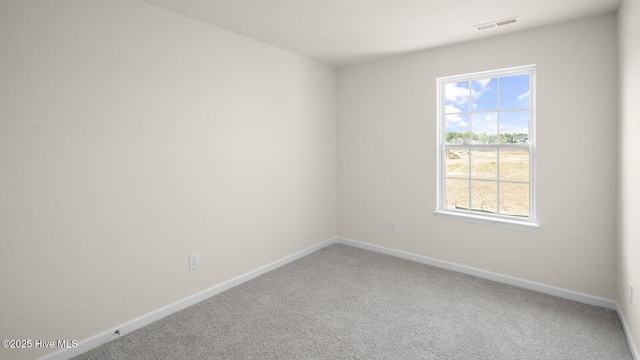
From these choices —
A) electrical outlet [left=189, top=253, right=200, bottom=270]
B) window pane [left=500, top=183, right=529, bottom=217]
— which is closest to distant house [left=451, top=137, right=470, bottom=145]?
window pane [left=500, top=183, right=529, bottom=217]

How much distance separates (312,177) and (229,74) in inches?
65.1

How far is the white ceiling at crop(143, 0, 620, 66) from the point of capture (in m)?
2.49

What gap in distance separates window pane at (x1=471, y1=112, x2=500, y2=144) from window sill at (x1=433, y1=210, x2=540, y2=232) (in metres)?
0.79

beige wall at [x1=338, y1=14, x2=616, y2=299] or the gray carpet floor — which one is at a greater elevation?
beige wall at [x1=338, y1=14, x2=616, y2=299]

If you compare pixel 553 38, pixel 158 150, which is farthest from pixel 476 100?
pixel 158 150

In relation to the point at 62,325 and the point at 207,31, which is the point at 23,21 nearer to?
the point at 207,31

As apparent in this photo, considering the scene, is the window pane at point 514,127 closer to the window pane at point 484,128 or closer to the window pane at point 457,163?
the window pane at point 484,128

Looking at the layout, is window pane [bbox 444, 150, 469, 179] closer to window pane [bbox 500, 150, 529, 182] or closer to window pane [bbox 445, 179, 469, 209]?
window pane [bbox 445, 179, 469, 209]

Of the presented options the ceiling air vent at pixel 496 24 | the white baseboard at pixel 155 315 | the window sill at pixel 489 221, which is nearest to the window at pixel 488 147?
the window sill at pixel 489 221

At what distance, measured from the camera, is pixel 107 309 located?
2.33 meters

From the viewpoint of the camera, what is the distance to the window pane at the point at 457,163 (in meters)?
3.55

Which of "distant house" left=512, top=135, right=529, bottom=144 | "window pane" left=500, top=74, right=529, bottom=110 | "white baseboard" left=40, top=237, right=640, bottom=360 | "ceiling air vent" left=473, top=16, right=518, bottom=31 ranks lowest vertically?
"white baseboard" left=40, top=237, right=640, bottom=360

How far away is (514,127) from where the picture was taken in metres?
3.21

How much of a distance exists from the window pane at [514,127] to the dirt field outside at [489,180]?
0.11 metres
